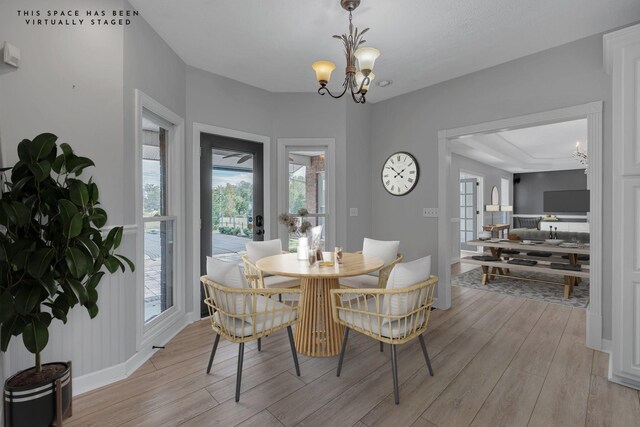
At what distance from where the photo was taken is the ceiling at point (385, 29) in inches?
90.3

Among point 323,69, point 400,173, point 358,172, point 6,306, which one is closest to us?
point 6,306

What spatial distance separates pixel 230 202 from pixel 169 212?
720mm

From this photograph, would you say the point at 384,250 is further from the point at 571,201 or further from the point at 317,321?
the point at 571,201

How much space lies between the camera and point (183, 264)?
3172mm

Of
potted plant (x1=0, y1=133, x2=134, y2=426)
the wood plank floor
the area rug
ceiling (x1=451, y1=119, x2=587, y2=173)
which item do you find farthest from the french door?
potted plant (x1=0, y1=133, x2=134, y2=426)

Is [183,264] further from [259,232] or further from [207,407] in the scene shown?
[207,407]

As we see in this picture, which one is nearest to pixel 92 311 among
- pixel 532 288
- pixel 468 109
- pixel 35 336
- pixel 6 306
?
pixel 35 336

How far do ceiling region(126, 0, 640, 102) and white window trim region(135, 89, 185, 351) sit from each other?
26.6 inches

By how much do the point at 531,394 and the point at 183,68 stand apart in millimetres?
4063

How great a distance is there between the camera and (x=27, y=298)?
1438mm

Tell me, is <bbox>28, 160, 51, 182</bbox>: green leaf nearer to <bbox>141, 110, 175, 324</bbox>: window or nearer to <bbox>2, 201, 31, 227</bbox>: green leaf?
<bbox>2, 201, 31, 227</bbox>: green leaf

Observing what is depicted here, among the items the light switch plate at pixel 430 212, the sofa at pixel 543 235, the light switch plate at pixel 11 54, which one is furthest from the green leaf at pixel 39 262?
the sofa at pixel 543 235

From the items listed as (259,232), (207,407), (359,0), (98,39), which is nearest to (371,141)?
(259,232)

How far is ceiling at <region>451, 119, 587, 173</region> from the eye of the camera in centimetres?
570
